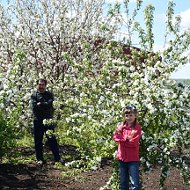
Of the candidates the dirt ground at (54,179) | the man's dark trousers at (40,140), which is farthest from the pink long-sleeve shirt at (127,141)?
the man's dark trousers at (40,140)

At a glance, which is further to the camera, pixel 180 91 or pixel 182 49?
pixel 182 49

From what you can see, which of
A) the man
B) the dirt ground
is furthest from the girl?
the man

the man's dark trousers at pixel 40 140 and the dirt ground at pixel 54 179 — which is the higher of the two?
the man's dark trousers at pixel 40 140

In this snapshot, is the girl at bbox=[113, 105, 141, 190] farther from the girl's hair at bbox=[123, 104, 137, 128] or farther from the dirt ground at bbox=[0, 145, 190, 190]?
the dirt ground at bbox=[0, 145, 190, 190]

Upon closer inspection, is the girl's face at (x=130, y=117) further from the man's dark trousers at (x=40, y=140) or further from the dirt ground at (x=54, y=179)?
the man's dark trousers at (x=40, y=140)

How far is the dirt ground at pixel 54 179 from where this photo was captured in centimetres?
773

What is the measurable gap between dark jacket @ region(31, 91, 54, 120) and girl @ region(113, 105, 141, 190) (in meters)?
3.34

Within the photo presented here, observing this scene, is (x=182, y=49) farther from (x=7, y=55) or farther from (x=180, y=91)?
(x=7, y=55)

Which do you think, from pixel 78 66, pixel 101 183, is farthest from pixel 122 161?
pixel 101 183

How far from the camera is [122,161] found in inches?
238

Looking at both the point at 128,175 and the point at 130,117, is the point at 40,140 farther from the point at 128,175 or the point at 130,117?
the point at 130,117

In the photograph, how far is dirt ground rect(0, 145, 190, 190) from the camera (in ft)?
25.4

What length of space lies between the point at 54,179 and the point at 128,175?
2.38m

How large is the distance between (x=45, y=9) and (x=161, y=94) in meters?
7.39
